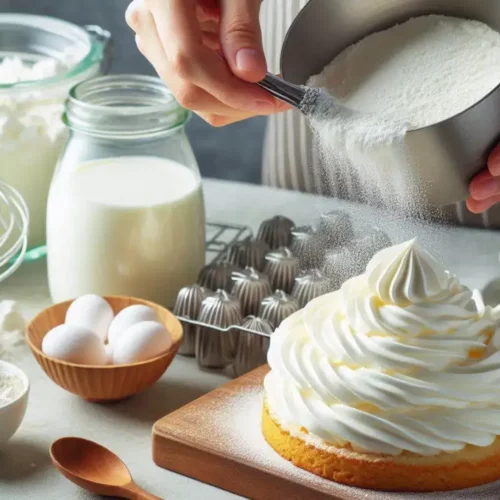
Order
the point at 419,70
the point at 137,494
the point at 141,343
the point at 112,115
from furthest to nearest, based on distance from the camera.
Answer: the point at 112,115 → the point at 141,343 → the point at 419,70 → the point at 137,494

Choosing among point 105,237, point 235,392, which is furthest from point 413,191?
point 105,237

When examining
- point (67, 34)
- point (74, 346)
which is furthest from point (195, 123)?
point (74, 346)

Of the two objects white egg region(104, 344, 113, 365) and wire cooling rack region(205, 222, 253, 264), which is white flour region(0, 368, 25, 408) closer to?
white egg region(104, 344, 113, 365)

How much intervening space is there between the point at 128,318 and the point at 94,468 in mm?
280

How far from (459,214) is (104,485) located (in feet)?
3.41

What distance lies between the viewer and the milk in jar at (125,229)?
1.62 metres

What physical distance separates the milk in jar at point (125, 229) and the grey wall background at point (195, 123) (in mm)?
1668

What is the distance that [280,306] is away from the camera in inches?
59.0

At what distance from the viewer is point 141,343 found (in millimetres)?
1395

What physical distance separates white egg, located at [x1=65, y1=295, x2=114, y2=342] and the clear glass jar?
420 mm

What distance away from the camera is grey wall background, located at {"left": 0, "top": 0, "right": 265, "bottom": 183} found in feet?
10.8

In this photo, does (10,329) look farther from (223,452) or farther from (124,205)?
(223,452)

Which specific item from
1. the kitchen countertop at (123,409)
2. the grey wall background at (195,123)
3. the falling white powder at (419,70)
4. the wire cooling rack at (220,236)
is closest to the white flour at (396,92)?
the falling white powder at (419,70)

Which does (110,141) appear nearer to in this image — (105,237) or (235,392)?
(105,237)
